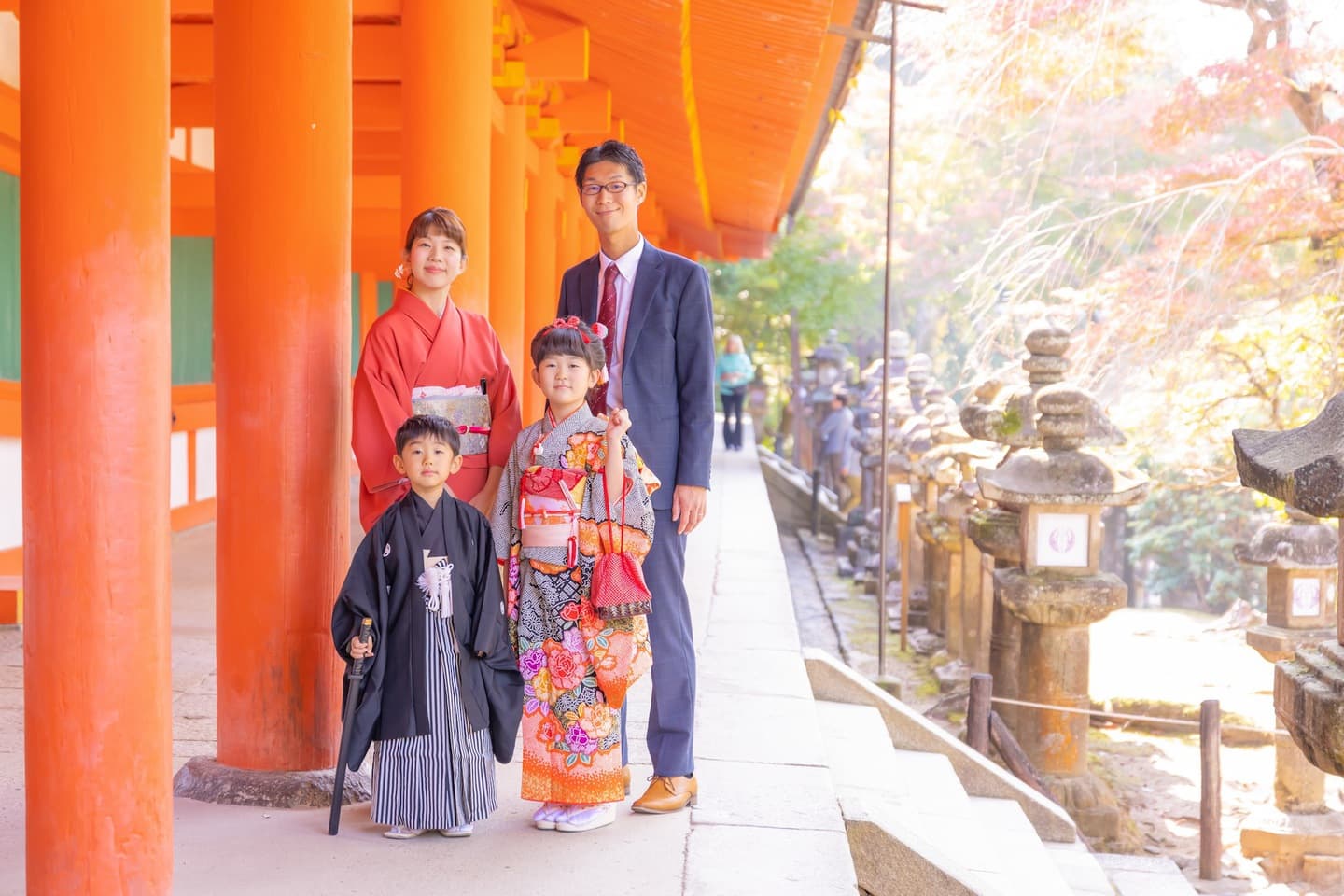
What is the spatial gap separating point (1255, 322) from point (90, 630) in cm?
867

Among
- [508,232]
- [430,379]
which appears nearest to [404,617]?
[430,379]

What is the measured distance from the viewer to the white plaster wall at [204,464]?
946 cm

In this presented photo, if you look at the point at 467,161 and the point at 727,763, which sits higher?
the point at 467,161

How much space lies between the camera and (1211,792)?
7.13m

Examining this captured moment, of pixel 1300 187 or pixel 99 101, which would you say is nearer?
pixel 99 101

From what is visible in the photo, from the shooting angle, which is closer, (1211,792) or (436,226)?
(436,226)

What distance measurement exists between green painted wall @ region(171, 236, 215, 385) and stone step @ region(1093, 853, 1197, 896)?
20.0 ft

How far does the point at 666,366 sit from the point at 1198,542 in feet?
57.1

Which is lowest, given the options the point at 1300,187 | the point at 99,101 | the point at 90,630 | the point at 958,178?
the point at 90,630

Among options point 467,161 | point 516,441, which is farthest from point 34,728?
point 467,161

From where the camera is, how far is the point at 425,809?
325 cm

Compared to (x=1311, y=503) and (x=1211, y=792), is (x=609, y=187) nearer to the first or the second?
(x=1311, y=503)

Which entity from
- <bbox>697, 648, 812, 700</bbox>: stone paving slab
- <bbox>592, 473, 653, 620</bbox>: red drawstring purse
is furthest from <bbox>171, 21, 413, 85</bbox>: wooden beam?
<bbox>592, 473, 653, 620</bbox>: red drawstring purse

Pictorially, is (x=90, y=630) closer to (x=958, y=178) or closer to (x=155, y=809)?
(x=155, y=809)
